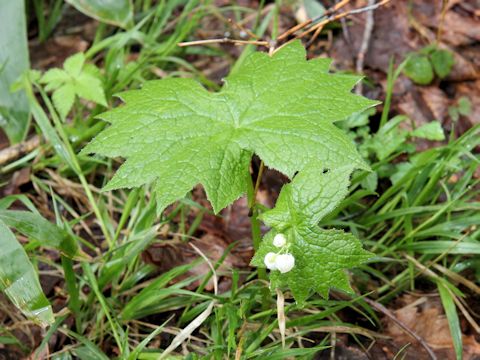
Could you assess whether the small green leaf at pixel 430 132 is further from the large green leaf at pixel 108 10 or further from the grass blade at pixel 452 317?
the large green leaf at pixel 108 10

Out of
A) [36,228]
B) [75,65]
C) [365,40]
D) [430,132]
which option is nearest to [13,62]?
[75,65]

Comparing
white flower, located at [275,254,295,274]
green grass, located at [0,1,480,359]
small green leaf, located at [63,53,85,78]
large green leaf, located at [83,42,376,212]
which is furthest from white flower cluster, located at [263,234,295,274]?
small green leaf, located at [63,53,85,78]

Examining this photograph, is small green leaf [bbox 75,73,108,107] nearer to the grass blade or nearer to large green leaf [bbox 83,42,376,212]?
large green leaf [bbox 83,42,376,212]

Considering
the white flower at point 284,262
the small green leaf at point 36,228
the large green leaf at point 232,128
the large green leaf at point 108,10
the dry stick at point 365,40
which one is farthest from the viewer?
the dry stick at point 365,40

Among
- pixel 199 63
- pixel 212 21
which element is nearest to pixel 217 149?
pixel 199 63

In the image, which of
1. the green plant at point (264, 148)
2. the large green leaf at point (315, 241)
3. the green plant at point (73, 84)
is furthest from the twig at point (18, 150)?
the large green leaf at point (315, 241)

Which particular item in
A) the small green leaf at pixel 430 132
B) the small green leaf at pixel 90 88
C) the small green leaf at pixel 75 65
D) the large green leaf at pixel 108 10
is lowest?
the small green leaf at pixel 430 132

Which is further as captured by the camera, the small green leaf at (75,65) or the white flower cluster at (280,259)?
the small green leaf at (75,65)

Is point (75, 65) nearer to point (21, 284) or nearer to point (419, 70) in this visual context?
point (21, 284)
